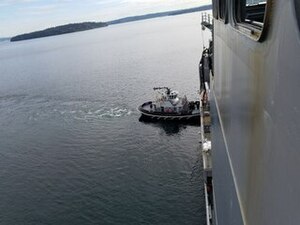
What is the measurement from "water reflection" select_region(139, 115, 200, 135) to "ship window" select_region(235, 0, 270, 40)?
1479 inches

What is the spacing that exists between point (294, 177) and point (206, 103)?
3527 cm

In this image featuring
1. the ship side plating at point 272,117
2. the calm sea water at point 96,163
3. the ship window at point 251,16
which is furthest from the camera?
the calm sea water at point 96,163

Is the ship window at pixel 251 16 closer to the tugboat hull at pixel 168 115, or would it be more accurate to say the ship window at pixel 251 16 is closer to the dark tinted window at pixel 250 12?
the dark tinted window at pixel 250 12

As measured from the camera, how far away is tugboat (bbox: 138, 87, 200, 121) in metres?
47.0

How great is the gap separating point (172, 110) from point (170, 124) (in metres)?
2.20

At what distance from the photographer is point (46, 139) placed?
152ft

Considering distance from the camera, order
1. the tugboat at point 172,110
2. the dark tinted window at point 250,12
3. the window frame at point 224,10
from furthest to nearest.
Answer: the tugboat at point 172,110 → the window frame at point 224,10 → the dark tinted window at point 250,12

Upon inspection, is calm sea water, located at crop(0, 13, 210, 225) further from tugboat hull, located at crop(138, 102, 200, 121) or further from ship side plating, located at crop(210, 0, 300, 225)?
ship side plating, located at crop(210, 0, 300, 225)

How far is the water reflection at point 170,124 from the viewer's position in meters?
45.2

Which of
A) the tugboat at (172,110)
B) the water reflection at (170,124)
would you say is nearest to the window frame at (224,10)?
the water reflection at (170,124)

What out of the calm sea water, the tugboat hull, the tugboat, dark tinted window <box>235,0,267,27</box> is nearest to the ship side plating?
dark tinted window <box>235,0,267,27</box>

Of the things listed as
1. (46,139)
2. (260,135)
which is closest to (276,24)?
(260,135)

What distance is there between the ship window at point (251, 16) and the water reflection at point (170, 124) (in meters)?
37.6

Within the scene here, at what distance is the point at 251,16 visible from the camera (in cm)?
647
